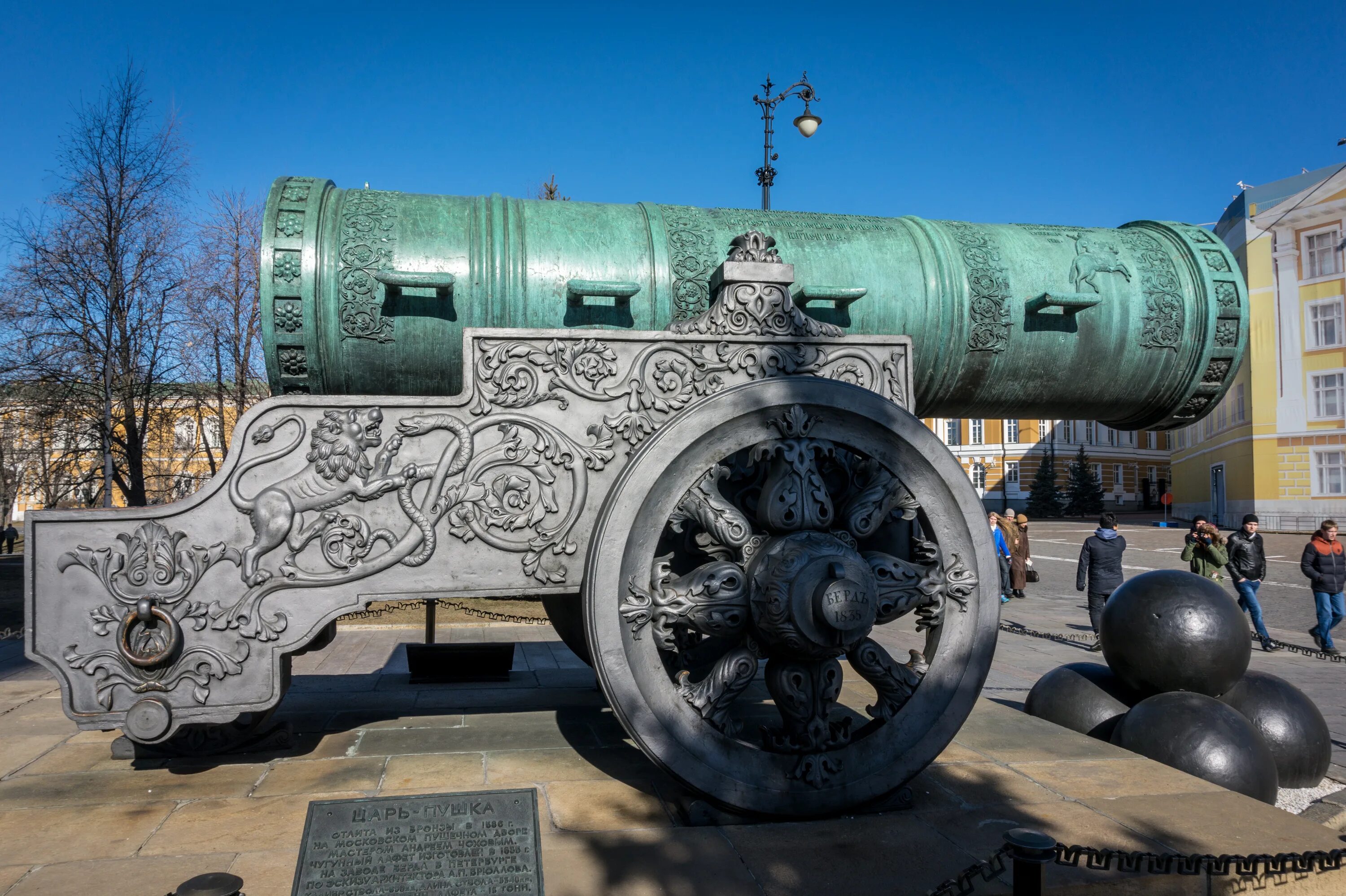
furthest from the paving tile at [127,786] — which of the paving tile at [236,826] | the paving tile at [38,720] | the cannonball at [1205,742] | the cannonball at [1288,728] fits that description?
the cannonball at [1288,728]

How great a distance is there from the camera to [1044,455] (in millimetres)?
51938

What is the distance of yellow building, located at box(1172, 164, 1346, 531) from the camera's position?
3088 cm

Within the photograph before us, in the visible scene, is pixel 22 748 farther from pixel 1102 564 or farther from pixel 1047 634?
pixel 1102 564

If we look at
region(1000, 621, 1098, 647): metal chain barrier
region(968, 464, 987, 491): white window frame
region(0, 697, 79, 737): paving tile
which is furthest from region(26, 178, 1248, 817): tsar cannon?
region(968, 464, 987, 491): white window frame

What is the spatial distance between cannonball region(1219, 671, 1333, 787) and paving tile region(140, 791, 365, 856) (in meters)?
4.62

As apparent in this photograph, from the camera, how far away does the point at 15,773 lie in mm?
4109

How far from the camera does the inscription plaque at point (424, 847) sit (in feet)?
9.05

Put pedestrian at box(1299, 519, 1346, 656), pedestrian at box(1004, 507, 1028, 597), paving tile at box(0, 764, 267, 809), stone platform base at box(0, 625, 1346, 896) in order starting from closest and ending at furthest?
stone platform base at box(0, 625, 1346, 896) < paving tile at box(0, 764, 267, 809) < pedestrian at box(1299, 519, 1346, 656) < pedestrian at box(1004, 507, 1028, 597)

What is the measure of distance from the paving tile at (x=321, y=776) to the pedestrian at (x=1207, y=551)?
10321 mm

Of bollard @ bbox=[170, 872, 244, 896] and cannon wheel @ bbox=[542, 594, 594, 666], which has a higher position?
cannon wheel @ bbox=[542, 594, 594, 666]

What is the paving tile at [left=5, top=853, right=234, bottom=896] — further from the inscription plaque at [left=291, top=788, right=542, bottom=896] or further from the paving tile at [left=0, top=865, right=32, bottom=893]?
the inscription plaque at [left=291, top=788, right=542, bottom=896]

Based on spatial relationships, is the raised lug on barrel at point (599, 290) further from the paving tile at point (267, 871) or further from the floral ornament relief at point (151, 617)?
the paving tile at point (267, 871)

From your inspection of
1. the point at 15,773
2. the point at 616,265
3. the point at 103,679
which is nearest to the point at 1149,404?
the point at 616,265

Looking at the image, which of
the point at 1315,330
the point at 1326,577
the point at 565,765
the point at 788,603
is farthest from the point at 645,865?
the point at 1315,330
